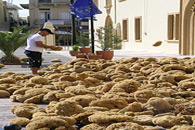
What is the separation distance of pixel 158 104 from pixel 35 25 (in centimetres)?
4336

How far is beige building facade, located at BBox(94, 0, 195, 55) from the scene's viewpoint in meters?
13.9

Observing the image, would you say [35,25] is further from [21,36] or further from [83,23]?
[21,36]

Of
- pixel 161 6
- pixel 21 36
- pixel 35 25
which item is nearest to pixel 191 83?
pixel 21 36

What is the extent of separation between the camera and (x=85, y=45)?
605 inches

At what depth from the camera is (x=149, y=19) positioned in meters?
17.4

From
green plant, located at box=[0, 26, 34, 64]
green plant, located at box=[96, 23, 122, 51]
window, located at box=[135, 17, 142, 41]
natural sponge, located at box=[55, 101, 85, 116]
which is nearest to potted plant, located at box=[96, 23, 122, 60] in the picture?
green plant, located at box=[96, 23, 122, 51]

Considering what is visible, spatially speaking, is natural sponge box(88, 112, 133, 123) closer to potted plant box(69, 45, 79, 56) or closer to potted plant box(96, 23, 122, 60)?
potted plant box(96, 23, 122, 60)

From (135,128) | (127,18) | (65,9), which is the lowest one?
(135,128)

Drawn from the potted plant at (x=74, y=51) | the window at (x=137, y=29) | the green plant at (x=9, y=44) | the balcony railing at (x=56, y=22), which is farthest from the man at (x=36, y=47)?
the balcony railing at (x=56, y=22)

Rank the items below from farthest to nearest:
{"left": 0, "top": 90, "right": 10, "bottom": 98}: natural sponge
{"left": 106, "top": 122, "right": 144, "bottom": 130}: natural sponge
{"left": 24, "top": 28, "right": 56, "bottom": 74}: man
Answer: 1. {"left": 24, "top": 28, "right": 56, "bottom": 74}: man
2. {"left": 0, "top": 90, "right": 10, "bottom": 98}: natural sponge
3. {"left": 106, "top": 122, "right": 144, "bottom": 130}: natural sponge

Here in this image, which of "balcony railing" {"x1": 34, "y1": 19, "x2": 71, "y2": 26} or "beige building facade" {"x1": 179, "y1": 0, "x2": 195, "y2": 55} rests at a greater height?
"balcony railing" {"x1": 34, "y1": 19, "x2": 71, "y2": 26}

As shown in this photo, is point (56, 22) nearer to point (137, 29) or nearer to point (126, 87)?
point (137, 29)

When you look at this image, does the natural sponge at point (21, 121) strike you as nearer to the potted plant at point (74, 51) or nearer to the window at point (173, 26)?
the potted plant at point (74, 51)

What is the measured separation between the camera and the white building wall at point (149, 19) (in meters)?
15.3
